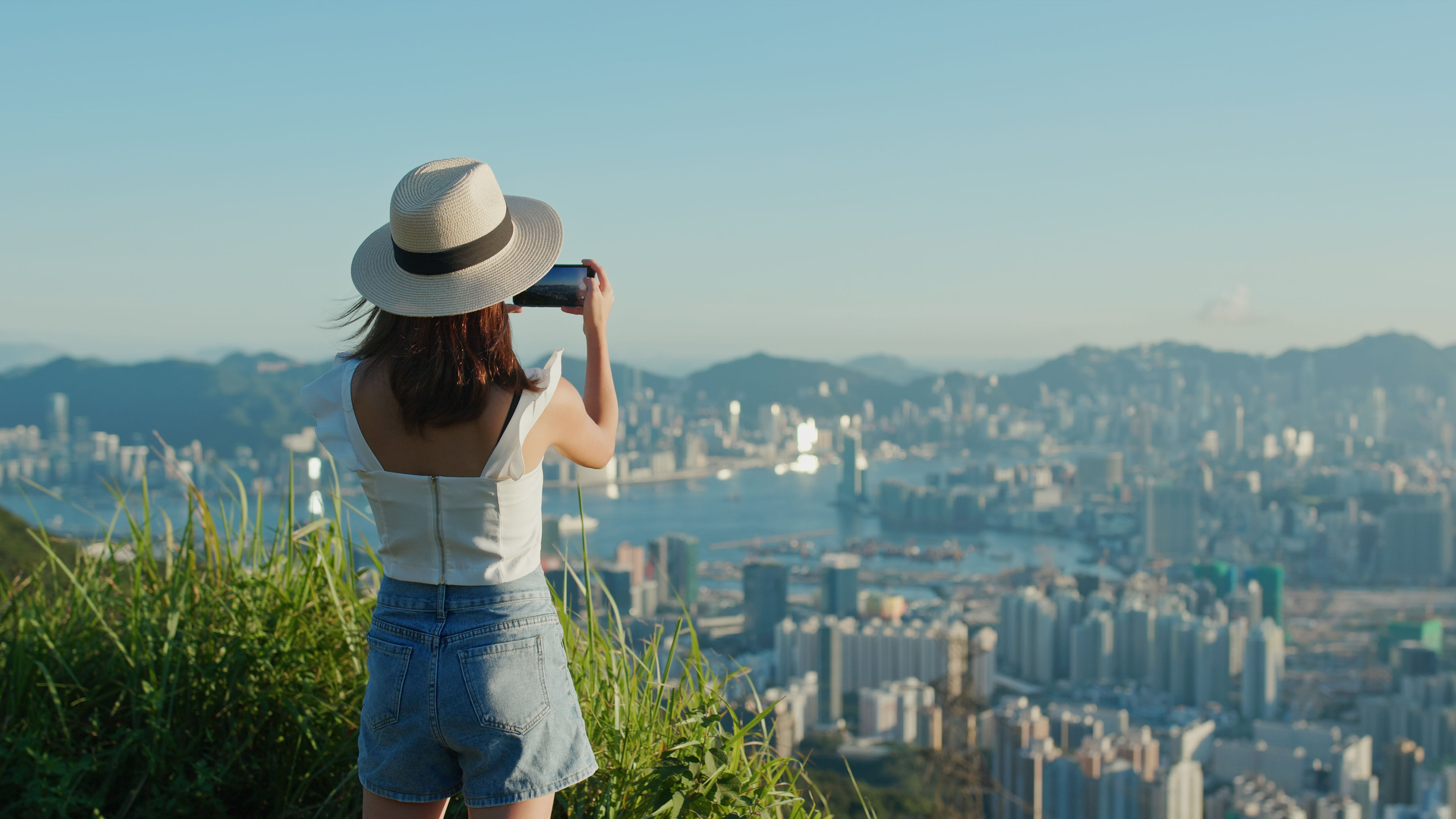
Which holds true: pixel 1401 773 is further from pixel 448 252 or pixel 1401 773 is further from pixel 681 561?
pixel 448 252

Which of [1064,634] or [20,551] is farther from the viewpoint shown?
[1064,634]

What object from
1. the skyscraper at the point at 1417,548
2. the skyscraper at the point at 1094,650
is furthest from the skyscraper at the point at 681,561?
the skyscraper at the point at 1417,548

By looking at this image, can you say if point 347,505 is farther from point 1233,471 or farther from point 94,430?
point 1233,471

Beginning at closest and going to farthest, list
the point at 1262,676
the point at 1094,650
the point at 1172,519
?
the point at 1262,676
the point at 1094,650
the point at 1172,519

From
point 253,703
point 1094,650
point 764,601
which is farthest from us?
point 1094,650

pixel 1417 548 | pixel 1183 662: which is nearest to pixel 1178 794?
pixel 1183 662

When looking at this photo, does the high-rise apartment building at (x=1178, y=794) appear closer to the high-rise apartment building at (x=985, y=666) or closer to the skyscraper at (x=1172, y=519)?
the high-rise apartment building at (x=985, y=666)

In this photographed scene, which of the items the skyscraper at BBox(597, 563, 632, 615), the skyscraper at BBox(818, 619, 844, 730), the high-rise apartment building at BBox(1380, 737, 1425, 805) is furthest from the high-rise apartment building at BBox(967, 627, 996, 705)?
the skyscraper at BBox(597, 563, 632, 615)

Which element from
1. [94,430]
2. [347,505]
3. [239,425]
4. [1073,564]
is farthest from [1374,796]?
[94,430]

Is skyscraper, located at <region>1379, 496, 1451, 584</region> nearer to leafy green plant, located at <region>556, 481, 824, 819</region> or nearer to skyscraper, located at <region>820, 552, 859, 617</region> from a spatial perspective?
skyscraper, located at <region>820, 552, 859, 617</region>
